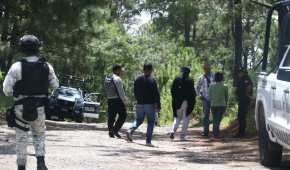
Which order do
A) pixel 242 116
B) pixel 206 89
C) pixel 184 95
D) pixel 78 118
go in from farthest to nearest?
1. pixel 78 118
2. pixel 206 89
3. pixel 242 116
4. pixel 184 95

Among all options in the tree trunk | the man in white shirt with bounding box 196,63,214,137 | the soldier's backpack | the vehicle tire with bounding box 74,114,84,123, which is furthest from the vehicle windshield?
the soldier's backpack

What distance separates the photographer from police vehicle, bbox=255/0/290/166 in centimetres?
954

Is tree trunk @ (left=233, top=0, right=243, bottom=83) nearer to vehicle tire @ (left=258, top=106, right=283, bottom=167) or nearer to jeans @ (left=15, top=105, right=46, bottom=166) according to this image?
vehicle tire @ (left=258, top=106, right=283, bottom=167)

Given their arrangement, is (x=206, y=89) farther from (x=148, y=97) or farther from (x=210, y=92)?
(x=148, y=97)

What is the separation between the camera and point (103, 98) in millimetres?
48625

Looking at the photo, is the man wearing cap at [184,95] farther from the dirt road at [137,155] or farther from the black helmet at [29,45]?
the black helmet at [29,45]

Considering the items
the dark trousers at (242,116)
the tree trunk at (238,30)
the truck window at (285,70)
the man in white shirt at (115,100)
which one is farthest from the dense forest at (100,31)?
the man in white shirt at (115,100)

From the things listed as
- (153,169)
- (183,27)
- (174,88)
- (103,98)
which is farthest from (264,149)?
(183,27)

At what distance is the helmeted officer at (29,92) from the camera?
8.84 metres

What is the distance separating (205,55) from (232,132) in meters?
46.6

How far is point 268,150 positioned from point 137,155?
9.05 feet

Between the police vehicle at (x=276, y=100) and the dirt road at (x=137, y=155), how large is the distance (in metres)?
0.38

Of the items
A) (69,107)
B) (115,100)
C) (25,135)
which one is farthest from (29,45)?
(69,107)

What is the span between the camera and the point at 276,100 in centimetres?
1007
